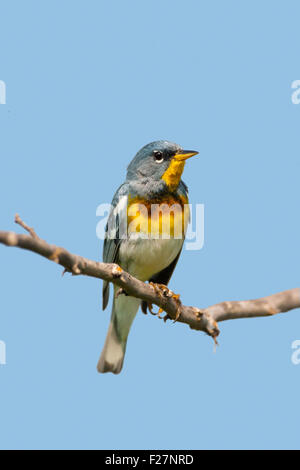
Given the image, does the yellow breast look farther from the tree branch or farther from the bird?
the tree branch

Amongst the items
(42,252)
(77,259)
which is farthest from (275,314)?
(42,252)

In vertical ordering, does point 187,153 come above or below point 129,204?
above

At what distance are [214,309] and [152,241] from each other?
1.19 meters

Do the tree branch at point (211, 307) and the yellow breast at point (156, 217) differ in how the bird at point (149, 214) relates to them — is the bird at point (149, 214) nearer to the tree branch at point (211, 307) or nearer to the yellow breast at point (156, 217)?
the yellow breast at point (156, 217)

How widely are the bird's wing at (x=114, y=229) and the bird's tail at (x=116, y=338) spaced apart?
3.00 feet

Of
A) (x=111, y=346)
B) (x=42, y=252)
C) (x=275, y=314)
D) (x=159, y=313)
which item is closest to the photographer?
(x=42, y=252)

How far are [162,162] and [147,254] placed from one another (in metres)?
1.17

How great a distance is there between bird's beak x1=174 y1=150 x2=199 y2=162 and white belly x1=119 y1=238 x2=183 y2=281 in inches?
38.7

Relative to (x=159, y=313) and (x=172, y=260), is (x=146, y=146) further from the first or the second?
(x=159, y=313)

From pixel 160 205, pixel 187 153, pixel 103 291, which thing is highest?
pixel 187 153

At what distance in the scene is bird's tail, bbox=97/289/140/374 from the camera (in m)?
7.86

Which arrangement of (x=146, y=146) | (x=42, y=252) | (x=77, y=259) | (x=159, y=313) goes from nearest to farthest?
(x=42, y=252), (x=77, y=259), (x=159, y=313), (x=146, y=146)

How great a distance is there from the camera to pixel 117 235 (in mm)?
6965

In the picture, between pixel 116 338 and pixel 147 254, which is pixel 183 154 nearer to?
pixel 147 254
